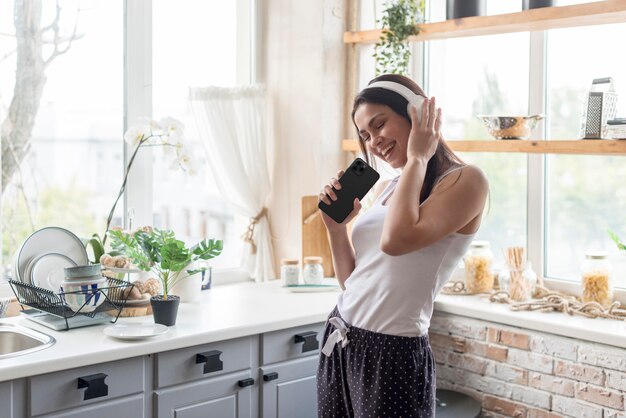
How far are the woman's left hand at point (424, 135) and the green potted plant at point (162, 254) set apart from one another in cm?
101

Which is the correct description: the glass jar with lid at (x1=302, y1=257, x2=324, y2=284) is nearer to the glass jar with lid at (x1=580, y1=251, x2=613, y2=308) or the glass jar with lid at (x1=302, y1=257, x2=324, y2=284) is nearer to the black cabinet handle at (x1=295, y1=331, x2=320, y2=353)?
the black cabinet handle at (x1=295, y1=331, x2=320, y2=353)

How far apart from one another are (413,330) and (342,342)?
0.20 meters

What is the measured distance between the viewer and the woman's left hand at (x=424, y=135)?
1873 millimetres

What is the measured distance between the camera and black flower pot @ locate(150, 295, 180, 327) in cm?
245

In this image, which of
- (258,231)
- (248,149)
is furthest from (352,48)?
(258,231)

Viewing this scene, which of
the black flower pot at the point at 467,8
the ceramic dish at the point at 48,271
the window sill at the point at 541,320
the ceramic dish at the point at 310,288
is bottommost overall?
the window sill at the point at 541,320

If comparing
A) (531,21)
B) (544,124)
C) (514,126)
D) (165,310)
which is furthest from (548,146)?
(165,310)

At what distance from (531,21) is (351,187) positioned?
45.5 inches

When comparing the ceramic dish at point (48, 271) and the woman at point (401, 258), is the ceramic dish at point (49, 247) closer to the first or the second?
the ceramic dish at point (48, 271)

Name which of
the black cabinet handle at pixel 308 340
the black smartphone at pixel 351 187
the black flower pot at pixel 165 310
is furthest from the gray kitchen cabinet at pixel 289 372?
the black smartphone at pixel 351 187

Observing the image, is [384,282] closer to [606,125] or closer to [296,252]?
[606,125]

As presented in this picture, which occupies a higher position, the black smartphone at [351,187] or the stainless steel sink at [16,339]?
the black smartphone at [351,187]

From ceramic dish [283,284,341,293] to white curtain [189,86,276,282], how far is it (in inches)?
Answer: 14.9

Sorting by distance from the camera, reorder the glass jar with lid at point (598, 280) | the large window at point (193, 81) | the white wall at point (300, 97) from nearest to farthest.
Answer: the glass jar with lid at point (598, 280) → the large window at point (193, 81) → the white wall at point (300, 97)
